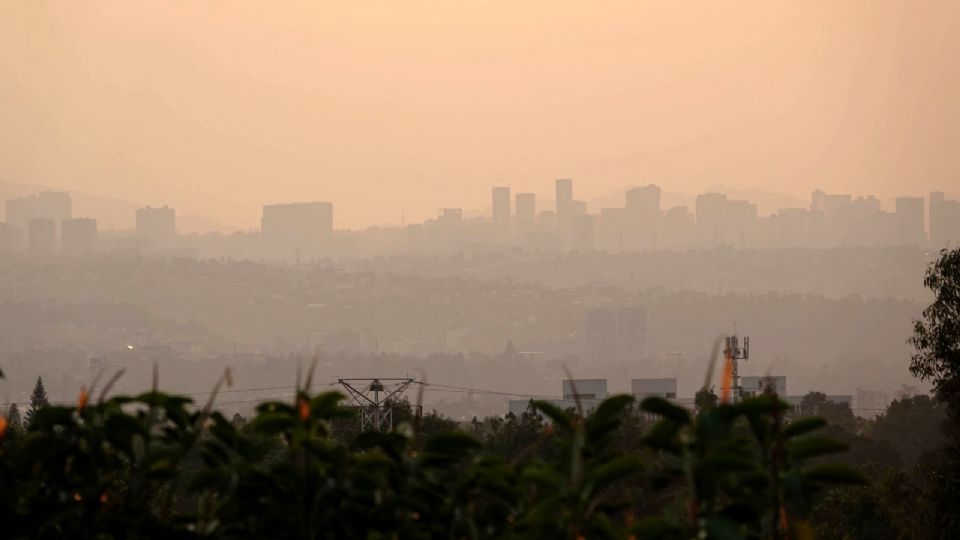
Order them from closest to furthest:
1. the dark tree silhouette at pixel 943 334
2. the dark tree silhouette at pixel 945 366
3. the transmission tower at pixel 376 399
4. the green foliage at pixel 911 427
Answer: the dark tree silhouette at pixel 945 366
the dark tree silhouette at pixel 943 334
the transmission tower at pixel 376 399
the green foliage at pixel 911 427

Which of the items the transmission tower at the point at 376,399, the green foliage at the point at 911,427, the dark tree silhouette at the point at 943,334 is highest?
the dark tree silhouette at the point at 943,334

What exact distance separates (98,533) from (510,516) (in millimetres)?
994

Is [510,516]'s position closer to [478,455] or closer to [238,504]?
[478,455]

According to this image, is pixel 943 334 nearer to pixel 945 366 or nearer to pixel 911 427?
pixel 945 366

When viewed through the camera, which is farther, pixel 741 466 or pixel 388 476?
pixel 388 476

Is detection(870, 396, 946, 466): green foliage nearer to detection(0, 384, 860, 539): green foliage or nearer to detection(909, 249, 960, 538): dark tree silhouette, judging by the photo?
detection(909, 249, 960, 538): dark tree silhouette

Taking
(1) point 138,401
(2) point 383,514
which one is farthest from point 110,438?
(2) point 383,514

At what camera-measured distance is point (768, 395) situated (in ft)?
12.5

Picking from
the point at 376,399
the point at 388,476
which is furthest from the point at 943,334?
the point at 388,476

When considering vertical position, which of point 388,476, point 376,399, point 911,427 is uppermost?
point 376,399

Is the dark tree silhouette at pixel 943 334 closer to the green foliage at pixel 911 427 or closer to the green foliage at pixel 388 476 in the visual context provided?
the green foliage at pixel 388 476

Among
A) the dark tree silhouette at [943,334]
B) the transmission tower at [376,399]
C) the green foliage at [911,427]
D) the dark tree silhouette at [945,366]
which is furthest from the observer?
the green foliage at [911,427]

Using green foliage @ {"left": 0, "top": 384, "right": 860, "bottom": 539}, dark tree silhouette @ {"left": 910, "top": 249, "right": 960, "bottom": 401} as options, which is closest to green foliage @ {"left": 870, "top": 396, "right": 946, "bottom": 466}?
dark tree silhouette @ {"left": 910, "top": 249, "right": 960, "bottom": 401}

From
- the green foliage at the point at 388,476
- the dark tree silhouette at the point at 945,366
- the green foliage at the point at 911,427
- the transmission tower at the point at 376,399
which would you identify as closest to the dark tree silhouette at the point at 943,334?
the dark tree silhouette at the point at 945,366
